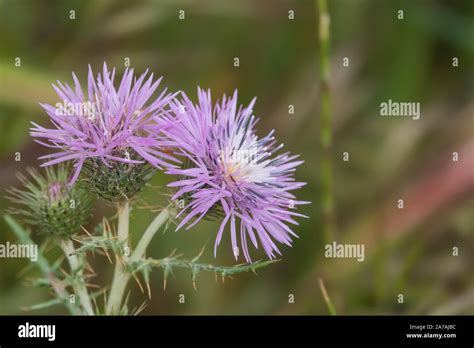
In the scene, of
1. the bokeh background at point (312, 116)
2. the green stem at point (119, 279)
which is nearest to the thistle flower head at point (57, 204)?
the green stem at point (119, 279)

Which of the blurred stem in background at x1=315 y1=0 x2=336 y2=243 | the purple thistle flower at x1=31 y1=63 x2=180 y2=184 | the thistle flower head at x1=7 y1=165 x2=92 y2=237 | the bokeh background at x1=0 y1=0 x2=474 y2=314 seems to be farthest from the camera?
the bokeh background at x1=0 y1=0 x2=474 y2=314

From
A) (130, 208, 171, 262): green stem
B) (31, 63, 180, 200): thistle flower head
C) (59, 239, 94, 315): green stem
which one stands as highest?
(31, 63, 180, 200): thistle flower head

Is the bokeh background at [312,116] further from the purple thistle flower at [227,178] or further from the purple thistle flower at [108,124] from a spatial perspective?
the purple thistle flower at [227,178]

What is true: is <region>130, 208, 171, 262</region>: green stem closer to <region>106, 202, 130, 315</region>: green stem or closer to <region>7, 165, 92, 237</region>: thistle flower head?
<region>106, 202, 130, 315</region>: green stem

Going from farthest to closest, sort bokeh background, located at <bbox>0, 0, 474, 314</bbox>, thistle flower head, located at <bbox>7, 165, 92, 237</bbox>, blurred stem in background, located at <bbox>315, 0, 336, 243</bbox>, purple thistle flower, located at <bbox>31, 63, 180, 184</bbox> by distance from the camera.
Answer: bokeh background, located at <bbox>0, 0, 474, 314</bbox>
blurred stem in background, located at <bbox>315, 0, 336, 243</bbox>
thistle flower head, located at <bbox>7, 165, 92, 237</bbox>
purple thistle flower, located at <bbox>31, 63, 180, 184</bbox>

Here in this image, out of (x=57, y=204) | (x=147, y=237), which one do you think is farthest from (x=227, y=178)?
(x=57, y=204)

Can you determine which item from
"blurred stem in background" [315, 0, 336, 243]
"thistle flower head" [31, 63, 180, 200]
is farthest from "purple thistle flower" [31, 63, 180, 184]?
"blurred stem in background" [315, 0, 336, 243]
